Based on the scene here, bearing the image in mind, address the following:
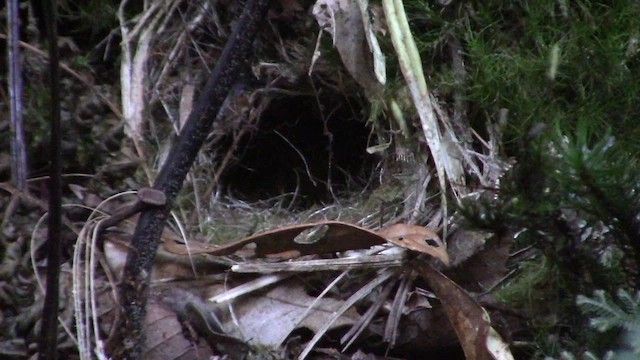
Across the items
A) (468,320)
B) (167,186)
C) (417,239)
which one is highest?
(167,186)

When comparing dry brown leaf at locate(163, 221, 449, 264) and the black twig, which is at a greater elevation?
the black twig

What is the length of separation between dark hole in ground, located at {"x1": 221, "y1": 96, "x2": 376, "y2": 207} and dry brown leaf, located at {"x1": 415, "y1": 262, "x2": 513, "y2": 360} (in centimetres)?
81

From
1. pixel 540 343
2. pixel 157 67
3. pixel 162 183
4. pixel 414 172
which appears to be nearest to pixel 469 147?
pixel 414 172

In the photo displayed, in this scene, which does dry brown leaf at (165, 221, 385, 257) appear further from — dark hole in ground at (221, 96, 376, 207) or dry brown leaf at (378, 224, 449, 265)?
dark hole in ground at (221, 96, 376, 207)

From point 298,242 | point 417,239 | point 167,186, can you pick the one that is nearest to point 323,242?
point 298,242

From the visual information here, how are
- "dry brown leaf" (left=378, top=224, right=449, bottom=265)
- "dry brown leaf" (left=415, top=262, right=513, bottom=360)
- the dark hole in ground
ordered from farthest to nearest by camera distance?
the dark hole in ground < "dry brown leaf" (left=378, top=224, right=449, bottom=265) < "dry brown leaf" (left=415, top=262, right=513, bottom=360)

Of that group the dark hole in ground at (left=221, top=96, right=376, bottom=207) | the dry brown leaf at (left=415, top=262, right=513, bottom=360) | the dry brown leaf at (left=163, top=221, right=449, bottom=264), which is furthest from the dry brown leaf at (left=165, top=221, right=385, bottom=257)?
the dark hole in ground at (left=221, top=96, right=376, bottom=207)

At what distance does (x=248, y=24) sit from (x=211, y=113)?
0.57 feet

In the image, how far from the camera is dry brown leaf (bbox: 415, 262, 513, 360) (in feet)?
4.28

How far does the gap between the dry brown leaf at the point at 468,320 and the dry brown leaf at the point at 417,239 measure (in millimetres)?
38

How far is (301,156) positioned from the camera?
2334mm

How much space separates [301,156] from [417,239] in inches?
34.7

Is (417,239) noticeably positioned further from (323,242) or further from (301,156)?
(301,156)

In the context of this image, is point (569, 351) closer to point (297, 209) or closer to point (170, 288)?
point (170, 288)
